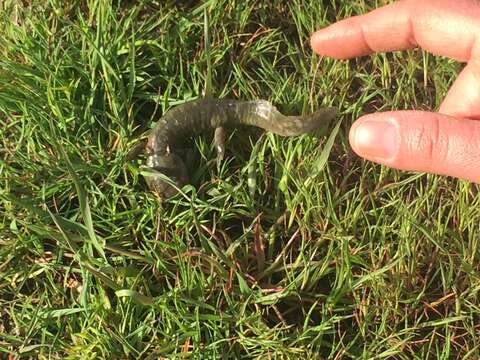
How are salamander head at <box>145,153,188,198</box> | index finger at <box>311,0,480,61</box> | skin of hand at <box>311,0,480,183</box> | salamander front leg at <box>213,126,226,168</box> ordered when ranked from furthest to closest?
1. salamander front leg at <box>213,126,226,168</box>
2. salamander head at <box>145,153,188,198</box>
3. index finger at <box>311,0,480,61</box>
4. skin of hand at <box>311,0,480,183</box>

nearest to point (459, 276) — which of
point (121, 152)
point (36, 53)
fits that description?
point (121, 152)

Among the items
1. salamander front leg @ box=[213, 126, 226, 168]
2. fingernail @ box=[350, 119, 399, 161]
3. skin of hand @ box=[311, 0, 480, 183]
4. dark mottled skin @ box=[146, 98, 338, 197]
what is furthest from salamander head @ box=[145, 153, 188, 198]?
fingernail @ box=[350, 119, 399, 161]

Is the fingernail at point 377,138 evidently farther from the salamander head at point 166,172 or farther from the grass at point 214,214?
the salamander head at point 166,172

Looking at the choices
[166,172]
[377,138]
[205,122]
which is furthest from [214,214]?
[377,138]

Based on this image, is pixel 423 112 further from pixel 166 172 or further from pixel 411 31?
pixel 166 172

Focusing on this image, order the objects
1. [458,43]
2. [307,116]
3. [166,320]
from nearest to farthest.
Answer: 1. [458,43]
2. [166,320]
3. [307,116]

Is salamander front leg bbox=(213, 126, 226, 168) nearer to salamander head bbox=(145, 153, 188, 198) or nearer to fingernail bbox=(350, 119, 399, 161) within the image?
salamander head bbox=(145, 153, 188, 198)

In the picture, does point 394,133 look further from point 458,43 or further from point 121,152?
point 121,152
